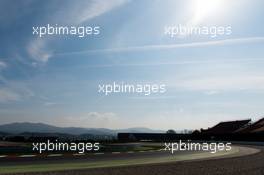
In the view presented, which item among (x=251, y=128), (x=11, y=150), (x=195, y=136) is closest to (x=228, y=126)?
(x=251, y=128)

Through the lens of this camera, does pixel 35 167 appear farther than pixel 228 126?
No

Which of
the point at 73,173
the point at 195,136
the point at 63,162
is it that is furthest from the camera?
the point at 195,136

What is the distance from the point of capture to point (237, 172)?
18.0 metres

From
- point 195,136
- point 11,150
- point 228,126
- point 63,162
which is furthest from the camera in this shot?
point 228,126

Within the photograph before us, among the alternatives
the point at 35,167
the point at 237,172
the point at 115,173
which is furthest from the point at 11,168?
the point at 237,172

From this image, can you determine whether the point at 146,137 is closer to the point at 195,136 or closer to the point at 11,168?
the point at 195,136

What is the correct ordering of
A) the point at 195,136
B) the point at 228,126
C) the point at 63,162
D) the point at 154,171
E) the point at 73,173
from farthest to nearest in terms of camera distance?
the point at 228,126 < the point at 195,136 < the point at 63,162 < the point at 154,171 < the point at 73,173

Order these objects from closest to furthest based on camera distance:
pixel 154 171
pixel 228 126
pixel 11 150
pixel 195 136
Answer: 1. pixel 154 171
2. pixel 11 150
3. pixel 195 136
4. pixel 228 126

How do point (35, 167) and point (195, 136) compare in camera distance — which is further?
point (195, 136)

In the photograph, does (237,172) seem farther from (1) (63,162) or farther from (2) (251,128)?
(2) (251,128)

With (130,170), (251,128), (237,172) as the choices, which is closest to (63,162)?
(130,170)

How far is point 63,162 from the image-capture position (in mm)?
21719

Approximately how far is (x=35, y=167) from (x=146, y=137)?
71.4m

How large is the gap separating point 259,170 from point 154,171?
4.50 metres
